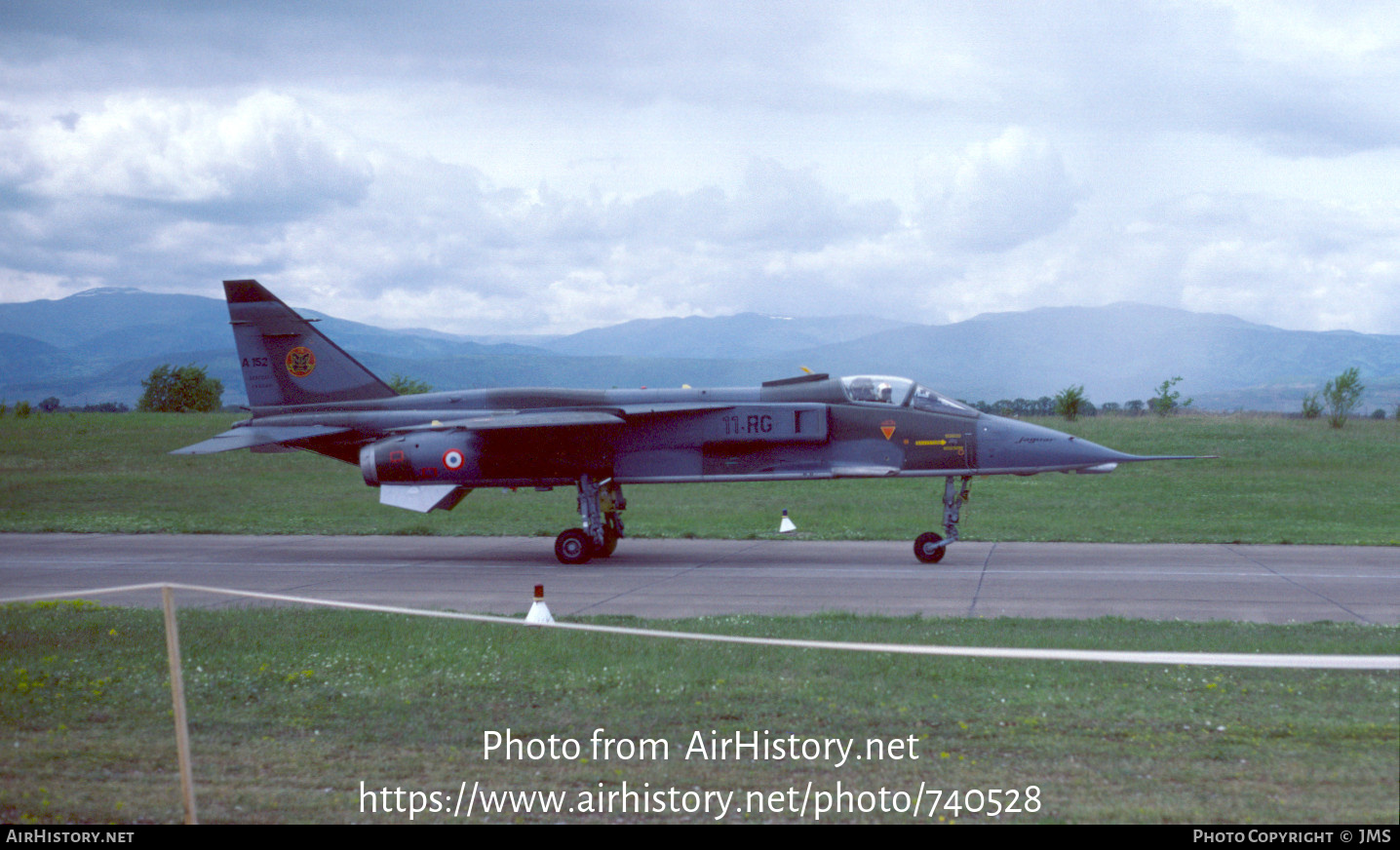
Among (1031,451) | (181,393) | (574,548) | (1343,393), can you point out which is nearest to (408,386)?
(181,393)

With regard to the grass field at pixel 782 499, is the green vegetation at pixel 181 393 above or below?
above

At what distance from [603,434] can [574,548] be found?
7.37 ft

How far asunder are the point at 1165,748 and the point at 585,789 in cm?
377

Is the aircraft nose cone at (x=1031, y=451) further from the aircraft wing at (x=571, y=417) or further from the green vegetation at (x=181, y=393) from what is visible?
the green vegetation at (x=181, y=393)

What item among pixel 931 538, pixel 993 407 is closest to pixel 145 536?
pixel 931 538

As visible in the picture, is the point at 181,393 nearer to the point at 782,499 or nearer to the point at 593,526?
the point at 782,499

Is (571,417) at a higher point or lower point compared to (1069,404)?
higher

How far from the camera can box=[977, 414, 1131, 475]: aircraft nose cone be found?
61.6 feet

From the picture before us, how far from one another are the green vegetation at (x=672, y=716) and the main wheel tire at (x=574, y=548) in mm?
7979

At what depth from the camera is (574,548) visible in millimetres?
19906

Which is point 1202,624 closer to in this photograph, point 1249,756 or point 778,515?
point 1249,756

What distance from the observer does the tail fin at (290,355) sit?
73.3ft

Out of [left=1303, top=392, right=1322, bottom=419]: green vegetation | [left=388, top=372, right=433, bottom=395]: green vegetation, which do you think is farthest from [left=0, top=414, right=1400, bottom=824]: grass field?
[left=1303, top=392, right=1322, bottom=419]: green vegetation

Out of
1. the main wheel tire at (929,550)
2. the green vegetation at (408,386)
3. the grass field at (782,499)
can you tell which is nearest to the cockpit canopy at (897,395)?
the main wheel tire at (929,550)
